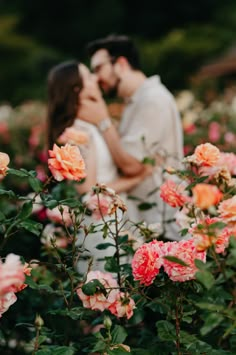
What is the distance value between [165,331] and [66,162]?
1.65 feet

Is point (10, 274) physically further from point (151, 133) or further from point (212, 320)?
point (151, 133)

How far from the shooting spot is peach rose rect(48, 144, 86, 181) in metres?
2.00

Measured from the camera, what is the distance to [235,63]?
1920 centimetres

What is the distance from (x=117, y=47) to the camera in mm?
4227

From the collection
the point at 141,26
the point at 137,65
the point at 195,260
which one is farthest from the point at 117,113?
the point at 141,26

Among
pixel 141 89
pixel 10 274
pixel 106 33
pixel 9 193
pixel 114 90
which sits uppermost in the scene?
pixel 106 33

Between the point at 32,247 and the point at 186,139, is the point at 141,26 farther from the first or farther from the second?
the point at 32,247

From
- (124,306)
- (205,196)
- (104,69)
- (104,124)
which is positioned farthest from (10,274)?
(104,69)

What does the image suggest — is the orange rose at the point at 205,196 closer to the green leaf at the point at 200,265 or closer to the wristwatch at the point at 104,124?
the green leaf at the point at 200,265

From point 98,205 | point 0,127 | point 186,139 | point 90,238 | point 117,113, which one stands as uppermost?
point 117,113

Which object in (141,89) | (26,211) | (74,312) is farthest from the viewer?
(141,89)

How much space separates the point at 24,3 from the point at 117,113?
17.6 metres

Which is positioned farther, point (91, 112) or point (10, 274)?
point (91, 112)

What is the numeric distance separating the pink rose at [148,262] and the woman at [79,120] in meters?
1.64
